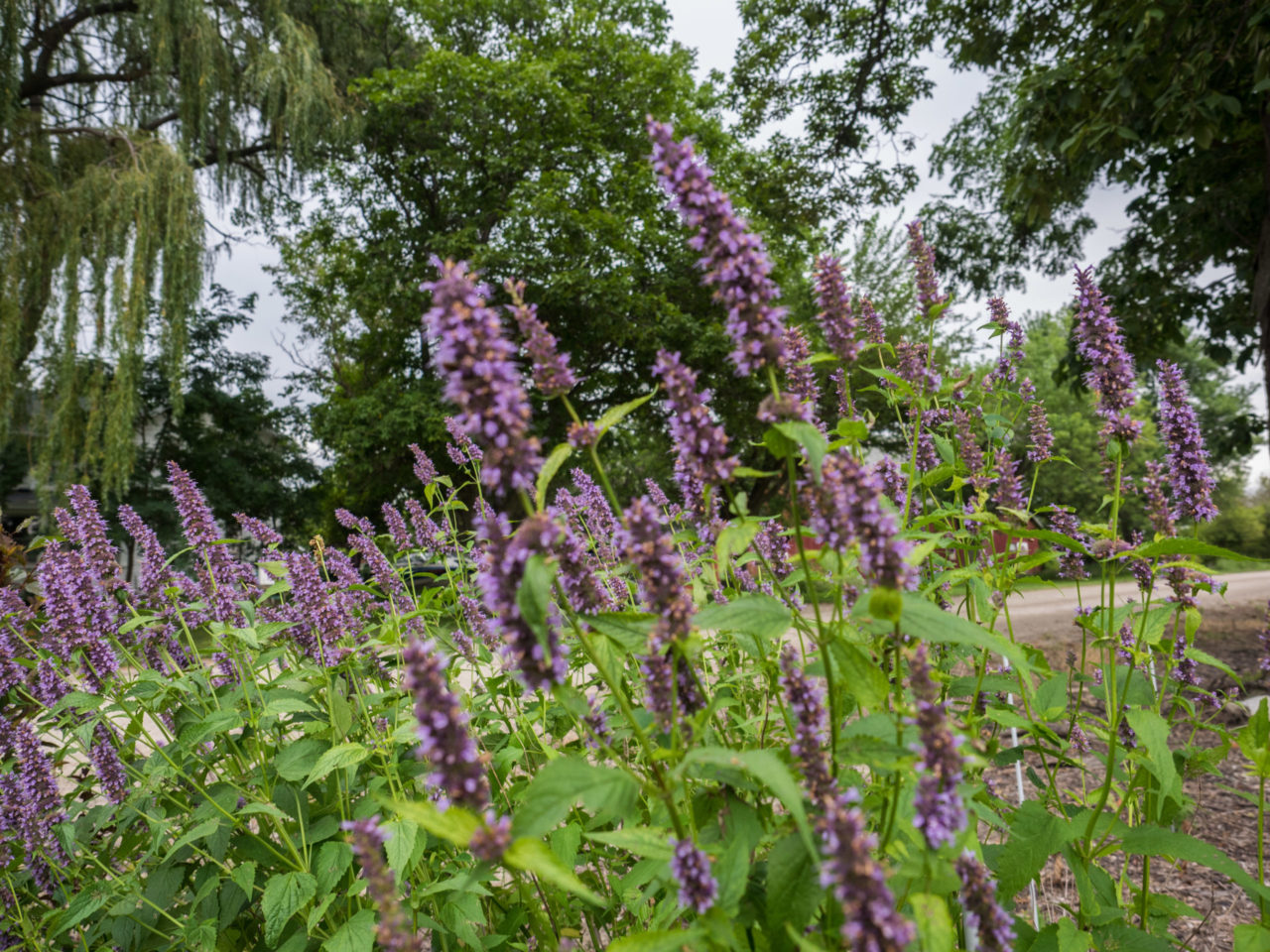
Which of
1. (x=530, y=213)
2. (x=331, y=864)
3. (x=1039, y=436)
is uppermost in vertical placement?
(x=530, y=213)

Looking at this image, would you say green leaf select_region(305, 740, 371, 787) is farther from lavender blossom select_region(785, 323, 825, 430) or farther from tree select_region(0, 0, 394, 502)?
tree select_region(0, 0, 394, 502)

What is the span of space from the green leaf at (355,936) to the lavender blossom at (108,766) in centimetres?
103

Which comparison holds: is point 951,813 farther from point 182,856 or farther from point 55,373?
point 55,373

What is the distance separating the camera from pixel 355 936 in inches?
76.8

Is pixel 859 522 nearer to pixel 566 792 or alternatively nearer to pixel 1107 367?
pixel 566 792

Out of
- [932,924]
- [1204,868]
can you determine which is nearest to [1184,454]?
[932,924]

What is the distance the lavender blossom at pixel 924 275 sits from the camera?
6.92 feet

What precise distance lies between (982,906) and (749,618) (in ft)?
2.14

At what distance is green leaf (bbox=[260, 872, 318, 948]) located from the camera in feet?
6.35

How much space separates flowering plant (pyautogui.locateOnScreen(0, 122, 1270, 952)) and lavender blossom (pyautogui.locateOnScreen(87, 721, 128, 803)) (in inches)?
0.5

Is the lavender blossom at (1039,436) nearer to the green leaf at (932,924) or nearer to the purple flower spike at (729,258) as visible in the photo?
the purple flower spike at (729,258)

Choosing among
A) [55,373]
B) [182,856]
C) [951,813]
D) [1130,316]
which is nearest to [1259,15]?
[1130,316]

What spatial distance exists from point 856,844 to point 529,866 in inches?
18.1

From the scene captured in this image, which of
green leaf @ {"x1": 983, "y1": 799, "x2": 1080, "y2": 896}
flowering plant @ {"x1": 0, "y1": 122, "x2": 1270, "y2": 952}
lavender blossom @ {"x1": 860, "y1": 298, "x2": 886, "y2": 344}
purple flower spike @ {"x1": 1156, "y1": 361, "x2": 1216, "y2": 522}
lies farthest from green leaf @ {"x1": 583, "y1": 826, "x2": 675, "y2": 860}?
lavender blossom @ {"x1": 860, "y1": 298, "x2": 886, "y2": 344}
